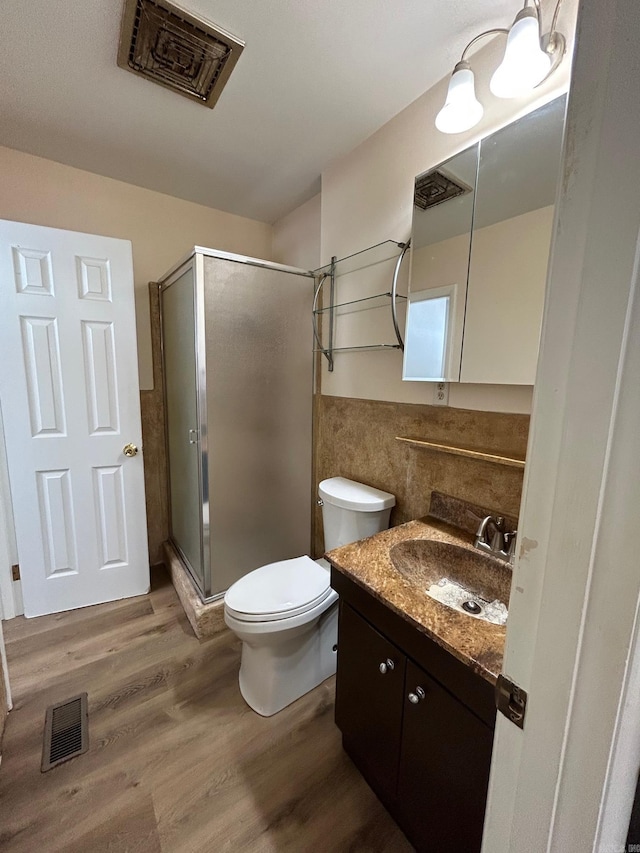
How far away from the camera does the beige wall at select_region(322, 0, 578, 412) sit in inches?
44.4

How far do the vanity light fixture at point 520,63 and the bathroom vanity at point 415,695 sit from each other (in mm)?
1429

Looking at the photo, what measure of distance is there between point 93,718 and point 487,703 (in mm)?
1529

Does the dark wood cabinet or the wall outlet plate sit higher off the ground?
the wall outlet plate

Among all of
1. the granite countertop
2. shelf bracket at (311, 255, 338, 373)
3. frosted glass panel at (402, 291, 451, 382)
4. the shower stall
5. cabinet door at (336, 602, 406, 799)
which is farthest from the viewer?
shelf bracket at (311, 255, 338, 373)

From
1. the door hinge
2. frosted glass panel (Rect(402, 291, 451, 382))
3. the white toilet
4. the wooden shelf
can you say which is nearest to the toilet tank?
the white toilet

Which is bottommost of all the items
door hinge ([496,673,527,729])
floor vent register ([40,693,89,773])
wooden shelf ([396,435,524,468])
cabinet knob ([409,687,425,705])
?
floor vent register ([40,693,89,773])

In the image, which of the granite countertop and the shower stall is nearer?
the granite countertop

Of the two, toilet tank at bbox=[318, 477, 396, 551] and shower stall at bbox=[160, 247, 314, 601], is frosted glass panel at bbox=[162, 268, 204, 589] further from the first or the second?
toilet tank at bbox=[318, 477, 396, 551]

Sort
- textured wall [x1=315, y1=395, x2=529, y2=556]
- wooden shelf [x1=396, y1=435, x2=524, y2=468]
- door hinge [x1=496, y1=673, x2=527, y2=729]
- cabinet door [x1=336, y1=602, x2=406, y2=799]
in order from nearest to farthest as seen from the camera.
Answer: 1. door hinge [x1=496, y1=673, x2=527, y2=729]
2. cabinet door [x1=336, y1=602, x2=406, y2=799]
3. wooden shelf [x1=396, y1=435, x2=524, y2=468]
4. textured wall [x1=315, y1=395, x2=529, y2=556]

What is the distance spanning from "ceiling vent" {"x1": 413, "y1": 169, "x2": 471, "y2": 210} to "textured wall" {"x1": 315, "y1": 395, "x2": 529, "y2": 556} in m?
0.77

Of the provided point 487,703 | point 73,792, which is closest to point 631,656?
point 487,703

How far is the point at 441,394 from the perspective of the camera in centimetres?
135

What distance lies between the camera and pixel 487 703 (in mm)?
728

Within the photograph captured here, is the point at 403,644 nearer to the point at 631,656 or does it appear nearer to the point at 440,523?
the point at 440,523
